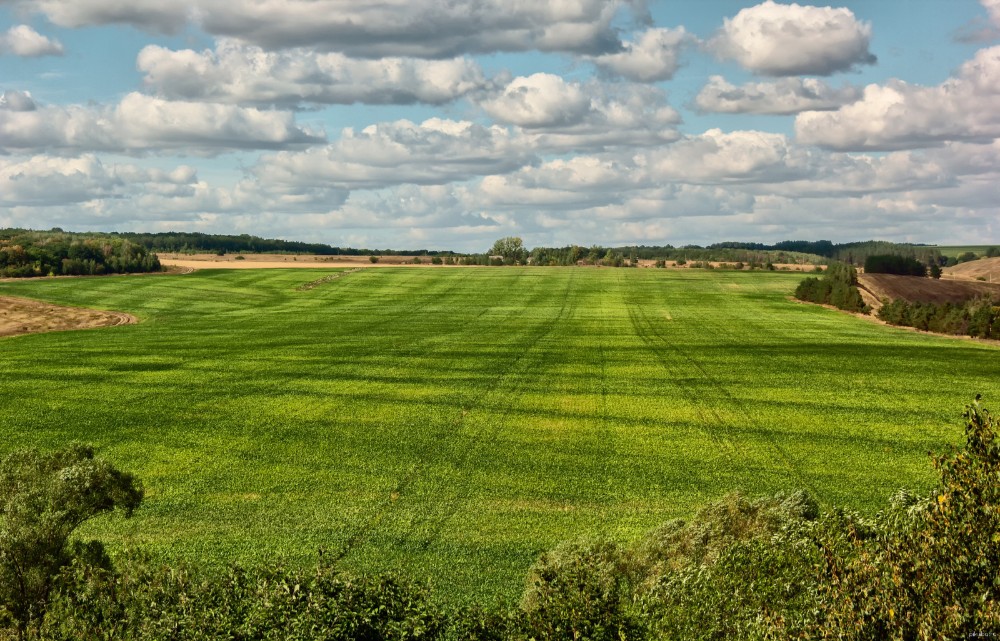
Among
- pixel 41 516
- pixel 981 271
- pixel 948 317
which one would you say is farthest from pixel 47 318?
pixel 981 271

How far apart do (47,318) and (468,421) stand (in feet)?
243

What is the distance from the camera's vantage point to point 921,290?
4692 inches

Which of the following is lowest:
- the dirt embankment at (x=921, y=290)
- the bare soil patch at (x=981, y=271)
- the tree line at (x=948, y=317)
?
the tree line at (x=948, y=317)

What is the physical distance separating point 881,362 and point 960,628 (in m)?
68.6

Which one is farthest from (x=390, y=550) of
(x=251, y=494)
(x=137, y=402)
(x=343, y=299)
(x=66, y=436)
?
(x=343, y=299)

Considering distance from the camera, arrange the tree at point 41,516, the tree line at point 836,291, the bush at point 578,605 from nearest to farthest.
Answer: the bush at point 578,605 < the tree at point 41,516 < the tree line at point 836,291

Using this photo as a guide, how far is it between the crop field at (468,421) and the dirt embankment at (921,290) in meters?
14.3

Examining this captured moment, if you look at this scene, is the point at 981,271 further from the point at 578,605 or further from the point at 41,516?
the point at 41,516

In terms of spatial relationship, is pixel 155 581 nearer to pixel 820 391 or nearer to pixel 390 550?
pixel 390 550

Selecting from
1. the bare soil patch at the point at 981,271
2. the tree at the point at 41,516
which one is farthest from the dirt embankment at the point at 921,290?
the tree at the point at 41,516

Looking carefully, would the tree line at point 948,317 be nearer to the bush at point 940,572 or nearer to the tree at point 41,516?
the bush at point 940,572

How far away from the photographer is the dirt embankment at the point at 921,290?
116250 mm

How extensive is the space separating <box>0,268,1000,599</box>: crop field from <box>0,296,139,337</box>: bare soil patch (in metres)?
4.73

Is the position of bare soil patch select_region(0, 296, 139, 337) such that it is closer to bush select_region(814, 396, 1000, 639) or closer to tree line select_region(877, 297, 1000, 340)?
tree line select_region(877, 297, 1000, 340)
